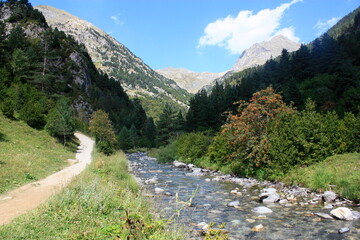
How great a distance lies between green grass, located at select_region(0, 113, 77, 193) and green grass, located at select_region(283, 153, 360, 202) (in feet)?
56.0

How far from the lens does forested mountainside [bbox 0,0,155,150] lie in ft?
124

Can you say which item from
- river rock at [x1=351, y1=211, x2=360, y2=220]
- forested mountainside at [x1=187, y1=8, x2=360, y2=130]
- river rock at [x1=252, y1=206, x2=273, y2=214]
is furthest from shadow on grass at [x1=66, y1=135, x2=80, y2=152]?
river rock at [x1=351, y1=211, x2=360, y2=220]

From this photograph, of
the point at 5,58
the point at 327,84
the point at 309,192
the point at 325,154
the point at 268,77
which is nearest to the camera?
the point at 309,192

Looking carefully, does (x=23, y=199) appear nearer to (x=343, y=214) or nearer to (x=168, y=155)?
(x=343, y=214)

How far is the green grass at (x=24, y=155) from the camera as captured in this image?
14195 millimetres

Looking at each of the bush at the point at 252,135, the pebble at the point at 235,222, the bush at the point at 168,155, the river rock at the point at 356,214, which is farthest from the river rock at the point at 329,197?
the bush at the point at 168,155

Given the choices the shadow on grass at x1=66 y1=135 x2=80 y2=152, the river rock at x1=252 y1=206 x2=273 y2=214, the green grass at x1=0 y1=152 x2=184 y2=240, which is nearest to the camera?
the green grass at x1=0 y1=152 x2=184 y2=240

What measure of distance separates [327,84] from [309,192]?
60506 millimetres

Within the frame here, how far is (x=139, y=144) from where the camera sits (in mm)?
94250

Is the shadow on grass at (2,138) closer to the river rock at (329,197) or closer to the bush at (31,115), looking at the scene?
the bush at (31,115)

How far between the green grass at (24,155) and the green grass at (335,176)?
1708 cm

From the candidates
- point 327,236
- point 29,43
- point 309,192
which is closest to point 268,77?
point 29,43

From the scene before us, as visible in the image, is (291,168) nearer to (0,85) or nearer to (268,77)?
(0,85)

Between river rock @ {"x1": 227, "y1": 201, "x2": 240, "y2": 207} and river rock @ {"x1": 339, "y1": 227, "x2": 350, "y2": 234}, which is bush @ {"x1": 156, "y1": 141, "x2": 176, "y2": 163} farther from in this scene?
river rock @ {"x1": 339, "y1": 227, "x2": 350, "y2": 234}
